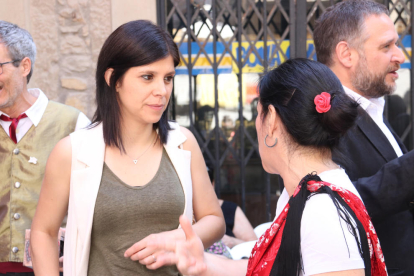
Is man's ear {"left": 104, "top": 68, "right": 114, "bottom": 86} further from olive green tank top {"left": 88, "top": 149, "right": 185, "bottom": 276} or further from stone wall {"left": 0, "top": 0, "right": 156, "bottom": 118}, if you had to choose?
stone wall {"left": 0, "top": 0, "right": 156, "bottom": 118}

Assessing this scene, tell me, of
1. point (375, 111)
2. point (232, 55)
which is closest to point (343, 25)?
point (375, 111)

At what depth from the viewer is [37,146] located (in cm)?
243

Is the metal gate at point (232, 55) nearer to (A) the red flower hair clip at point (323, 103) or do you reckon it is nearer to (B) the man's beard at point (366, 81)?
(B) the man's beard at point (366, 81)

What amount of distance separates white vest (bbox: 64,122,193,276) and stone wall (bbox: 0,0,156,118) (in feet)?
7.27

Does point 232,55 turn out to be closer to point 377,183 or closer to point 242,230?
point 242,230

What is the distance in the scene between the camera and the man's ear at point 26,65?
2.57 m

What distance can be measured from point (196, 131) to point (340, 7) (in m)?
2.21

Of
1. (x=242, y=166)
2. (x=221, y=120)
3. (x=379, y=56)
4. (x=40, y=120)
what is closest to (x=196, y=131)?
(x=221, y=120)

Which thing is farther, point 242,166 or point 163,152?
point 242,166

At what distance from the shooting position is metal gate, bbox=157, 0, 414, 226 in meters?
4.19

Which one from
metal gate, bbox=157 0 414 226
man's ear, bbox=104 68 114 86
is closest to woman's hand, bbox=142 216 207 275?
man's ear, bbox=104 68 114 86

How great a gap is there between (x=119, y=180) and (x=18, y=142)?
79 centimetres

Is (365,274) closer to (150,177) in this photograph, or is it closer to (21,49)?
(150,177)

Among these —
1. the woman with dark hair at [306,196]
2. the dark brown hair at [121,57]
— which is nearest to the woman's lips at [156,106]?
the dark brown hair at [121,57]
